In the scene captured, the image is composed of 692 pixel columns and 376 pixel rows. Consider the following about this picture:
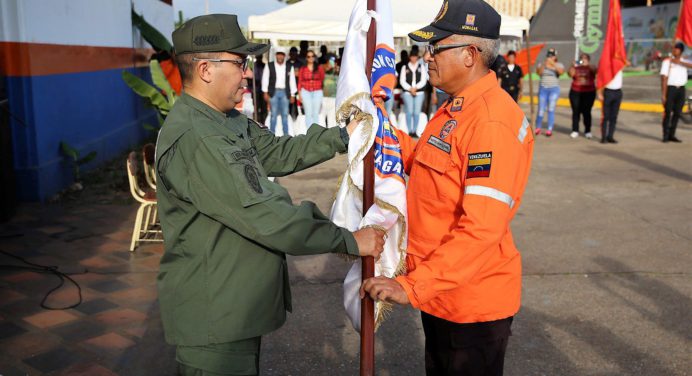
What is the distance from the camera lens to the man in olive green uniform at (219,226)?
7.23 ft

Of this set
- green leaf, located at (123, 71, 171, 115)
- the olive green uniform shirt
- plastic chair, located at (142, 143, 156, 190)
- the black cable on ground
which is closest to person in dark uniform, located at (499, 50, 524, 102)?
green leaf, located at (123, 71, 171, 115)

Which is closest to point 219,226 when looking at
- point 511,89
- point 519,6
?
point 511,89

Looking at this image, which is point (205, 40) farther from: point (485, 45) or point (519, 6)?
point (519, 6)

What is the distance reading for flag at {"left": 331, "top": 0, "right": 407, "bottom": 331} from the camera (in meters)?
2.59

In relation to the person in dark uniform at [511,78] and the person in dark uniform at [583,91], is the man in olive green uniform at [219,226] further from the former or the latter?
the person in dark uniform at [511,78]

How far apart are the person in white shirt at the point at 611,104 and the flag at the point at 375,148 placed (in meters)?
11.5

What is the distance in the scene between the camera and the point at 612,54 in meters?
13.1

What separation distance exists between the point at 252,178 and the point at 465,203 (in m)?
0.74

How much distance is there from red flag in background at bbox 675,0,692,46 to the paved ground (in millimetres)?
5388

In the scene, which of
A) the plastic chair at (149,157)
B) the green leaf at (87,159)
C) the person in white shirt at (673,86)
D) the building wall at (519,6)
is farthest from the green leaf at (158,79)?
the building wall at (519,6)

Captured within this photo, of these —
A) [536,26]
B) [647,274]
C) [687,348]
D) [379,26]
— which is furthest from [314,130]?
[536,26]

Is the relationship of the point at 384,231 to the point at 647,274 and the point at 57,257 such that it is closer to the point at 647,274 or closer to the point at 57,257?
the point at 647,274

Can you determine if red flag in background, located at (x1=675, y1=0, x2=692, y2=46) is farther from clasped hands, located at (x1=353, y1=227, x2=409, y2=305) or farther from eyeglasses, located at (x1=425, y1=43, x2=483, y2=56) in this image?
clasped hands, located at (x1=353, y1=227, x2=409, y2=305)

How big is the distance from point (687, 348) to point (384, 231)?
283 cm
